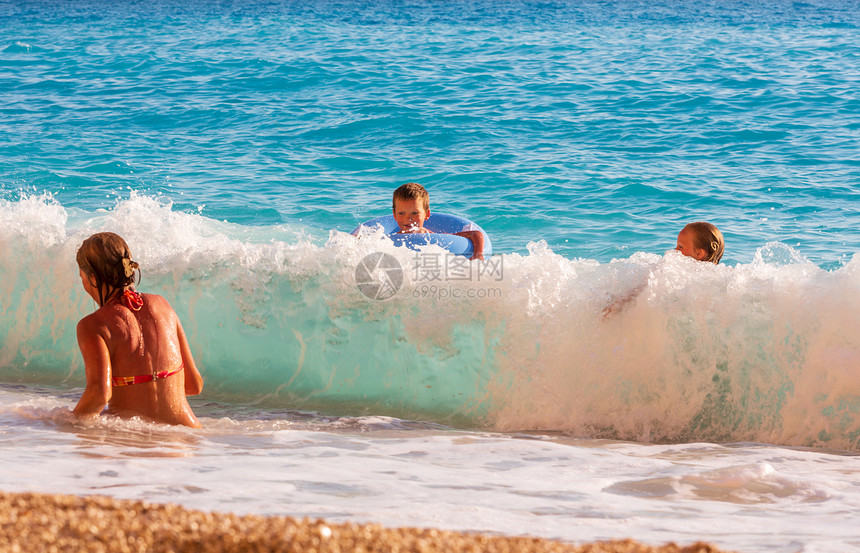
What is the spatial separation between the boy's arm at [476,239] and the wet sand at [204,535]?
4064 millimetres

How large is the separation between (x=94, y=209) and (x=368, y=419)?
6.57 m

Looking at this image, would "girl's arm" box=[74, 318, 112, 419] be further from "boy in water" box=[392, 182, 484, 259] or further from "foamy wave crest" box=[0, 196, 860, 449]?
"boy in water" box=[392, 182, 484, 259]

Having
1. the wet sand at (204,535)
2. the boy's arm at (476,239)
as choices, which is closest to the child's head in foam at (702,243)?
the boy's arm at (476,239)

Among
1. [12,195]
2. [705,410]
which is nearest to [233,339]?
[705,410]

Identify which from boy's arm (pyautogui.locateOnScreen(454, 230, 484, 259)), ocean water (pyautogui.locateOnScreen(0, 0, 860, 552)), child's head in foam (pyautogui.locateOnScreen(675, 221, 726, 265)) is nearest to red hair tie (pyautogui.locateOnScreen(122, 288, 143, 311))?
ocean water (pyautogui.locateOnScreen(0, 0, 860, 552))

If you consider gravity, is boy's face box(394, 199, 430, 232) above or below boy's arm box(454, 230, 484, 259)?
above

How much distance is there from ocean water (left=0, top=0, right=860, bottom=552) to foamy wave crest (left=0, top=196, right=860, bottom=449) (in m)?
0.02

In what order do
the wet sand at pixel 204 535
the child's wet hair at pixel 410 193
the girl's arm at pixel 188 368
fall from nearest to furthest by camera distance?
the wet sand at pixel 204 535 < the girl's arm at pixel 188 368 < the child's wet hair at pixel 410 193

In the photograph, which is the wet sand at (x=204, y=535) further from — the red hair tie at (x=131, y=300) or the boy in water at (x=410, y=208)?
the boy in water at (x=410, y=208)

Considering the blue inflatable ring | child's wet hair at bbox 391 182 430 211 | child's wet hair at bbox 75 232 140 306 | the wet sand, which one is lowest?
the wet sand

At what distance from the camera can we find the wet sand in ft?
6.74

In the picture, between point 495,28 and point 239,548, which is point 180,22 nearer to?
point 495,28

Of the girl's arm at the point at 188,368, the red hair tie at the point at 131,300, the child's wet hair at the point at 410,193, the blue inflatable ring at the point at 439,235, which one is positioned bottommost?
the girl's arm at the point at 188,368

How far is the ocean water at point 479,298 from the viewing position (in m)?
3.15
